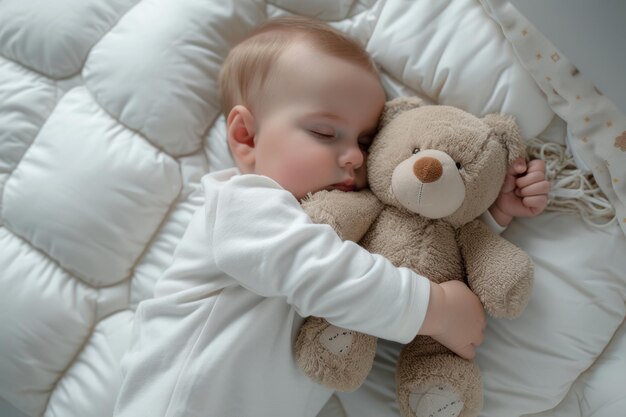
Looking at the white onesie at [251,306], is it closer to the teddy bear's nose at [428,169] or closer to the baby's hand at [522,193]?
the teddy bear's nose at [428,169]

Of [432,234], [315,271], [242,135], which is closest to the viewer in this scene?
[315,271]

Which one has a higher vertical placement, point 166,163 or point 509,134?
point 509,134

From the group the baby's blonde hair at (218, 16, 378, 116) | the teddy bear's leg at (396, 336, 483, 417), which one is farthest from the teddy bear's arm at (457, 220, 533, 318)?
the baby's blonde hair at (218, 16, 378, 116)

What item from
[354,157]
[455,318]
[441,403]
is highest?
[354,157]

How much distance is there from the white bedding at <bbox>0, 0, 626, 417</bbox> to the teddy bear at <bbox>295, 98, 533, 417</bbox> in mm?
106

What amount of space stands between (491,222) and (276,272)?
1.33ft

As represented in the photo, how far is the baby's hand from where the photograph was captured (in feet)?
3.05

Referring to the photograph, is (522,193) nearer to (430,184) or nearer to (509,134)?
(509,134)

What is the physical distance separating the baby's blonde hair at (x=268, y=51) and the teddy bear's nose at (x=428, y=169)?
0.27m

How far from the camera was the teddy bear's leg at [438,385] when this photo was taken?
867 mm

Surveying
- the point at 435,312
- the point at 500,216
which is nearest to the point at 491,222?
the point at 500,216

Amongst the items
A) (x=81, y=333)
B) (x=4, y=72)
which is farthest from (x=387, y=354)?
(x=4, y=72)

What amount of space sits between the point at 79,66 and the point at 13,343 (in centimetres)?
57

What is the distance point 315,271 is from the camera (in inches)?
31.0
